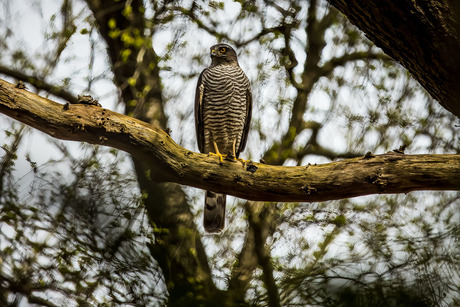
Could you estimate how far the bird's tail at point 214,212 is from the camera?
540cm

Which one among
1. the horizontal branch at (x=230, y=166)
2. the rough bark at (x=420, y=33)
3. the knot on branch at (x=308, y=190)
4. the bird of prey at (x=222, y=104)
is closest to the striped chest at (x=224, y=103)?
the bird of prey at (x=222, y=104)

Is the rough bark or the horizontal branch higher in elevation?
the rough bark

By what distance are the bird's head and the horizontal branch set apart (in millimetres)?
3163

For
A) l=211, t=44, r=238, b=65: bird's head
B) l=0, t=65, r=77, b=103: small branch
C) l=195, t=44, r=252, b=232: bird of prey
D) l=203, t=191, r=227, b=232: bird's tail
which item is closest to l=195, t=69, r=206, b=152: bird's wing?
Result: l=195, t=44, r=252, b=232: bird of prey

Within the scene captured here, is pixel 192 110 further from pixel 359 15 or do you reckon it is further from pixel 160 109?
pixel 359 15

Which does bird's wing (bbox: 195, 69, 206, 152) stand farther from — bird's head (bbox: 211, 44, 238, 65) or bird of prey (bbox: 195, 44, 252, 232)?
bird's head (bbox: 211, 44, 238, 65)

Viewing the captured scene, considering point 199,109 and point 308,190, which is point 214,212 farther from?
point 308,190

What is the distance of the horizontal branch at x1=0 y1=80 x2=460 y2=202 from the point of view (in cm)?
305

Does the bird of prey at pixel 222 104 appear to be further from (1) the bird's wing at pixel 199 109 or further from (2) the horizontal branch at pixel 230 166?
(2) the horizontal branch at pixel 230 166

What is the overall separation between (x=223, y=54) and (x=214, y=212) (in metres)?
2.22

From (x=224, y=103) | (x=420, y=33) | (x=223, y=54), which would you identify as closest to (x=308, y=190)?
(x=420, y=33)

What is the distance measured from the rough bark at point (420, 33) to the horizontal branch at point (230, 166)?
0.50 m

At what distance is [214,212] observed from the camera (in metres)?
5.52

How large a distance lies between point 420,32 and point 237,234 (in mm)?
3549
